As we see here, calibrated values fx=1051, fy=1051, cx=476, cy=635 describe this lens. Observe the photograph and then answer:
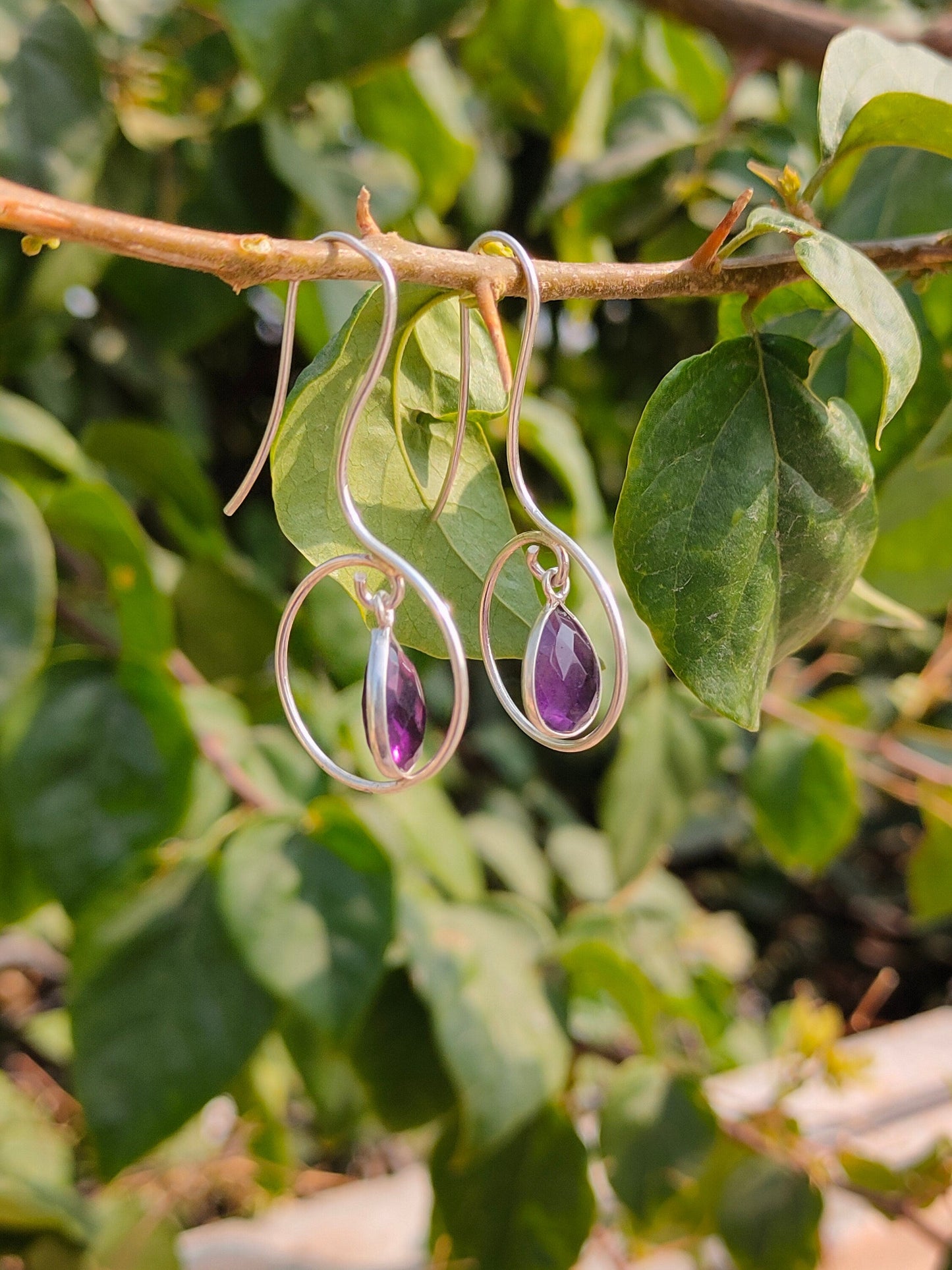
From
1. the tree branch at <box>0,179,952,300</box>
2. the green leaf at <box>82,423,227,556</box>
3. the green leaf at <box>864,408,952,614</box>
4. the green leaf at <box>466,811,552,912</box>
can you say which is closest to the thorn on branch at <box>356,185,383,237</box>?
the tree branch at <box>0,179,952,300</box>

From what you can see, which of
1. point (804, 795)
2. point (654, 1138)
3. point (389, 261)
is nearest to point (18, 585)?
point (389, 261)

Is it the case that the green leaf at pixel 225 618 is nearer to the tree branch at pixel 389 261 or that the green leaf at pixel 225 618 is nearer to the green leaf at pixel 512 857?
the green leaf at pixel 512 857

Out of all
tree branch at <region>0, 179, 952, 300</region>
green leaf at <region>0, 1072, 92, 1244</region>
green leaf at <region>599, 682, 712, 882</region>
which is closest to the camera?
tree branch at <region>0, 179, 952, 300</region>

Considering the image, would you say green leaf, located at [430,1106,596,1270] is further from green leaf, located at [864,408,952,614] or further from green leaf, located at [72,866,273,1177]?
green leaf, located at [864,408,952,614]

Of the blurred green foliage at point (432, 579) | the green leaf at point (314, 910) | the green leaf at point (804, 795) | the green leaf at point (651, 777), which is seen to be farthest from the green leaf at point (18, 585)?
the green leaf at point (804, 795)

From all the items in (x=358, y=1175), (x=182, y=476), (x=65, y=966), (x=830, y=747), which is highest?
(x=182, y=476)

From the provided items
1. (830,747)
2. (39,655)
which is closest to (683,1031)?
(830,747)

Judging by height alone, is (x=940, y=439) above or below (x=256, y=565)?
above

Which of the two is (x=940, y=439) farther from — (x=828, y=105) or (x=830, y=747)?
(x=830, y=747)
